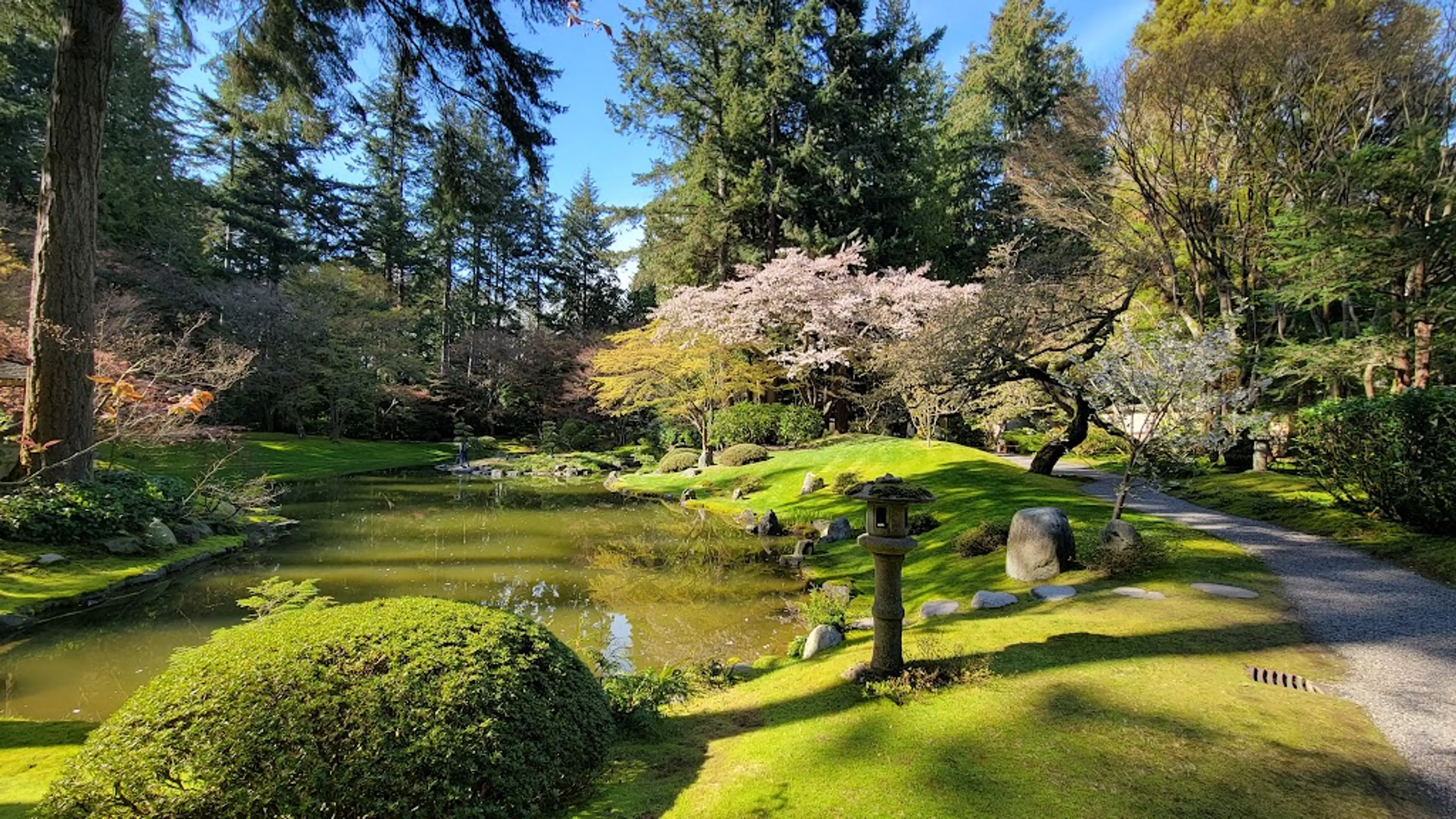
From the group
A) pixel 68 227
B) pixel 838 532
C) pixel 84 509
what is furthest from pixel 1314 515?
pixel 68 227

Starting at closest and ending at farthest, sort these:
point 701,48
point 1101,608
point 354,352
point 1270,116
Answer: point 1101,608 < point 1270,116 < point 701,48 < point 354,352

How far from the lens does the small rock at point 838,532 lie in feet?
31.6

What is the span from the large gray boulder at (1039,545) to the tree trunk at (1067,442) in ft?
17.1

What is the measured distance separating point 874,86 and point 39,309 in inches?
949

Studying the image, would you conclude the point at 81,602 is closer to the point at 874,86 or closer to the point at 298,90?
the point at 298,90

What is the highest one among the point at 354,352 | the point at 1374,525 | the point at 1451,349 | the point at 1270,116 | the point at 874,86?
the point at 874,86

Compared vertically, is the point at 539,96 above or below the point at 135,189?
below

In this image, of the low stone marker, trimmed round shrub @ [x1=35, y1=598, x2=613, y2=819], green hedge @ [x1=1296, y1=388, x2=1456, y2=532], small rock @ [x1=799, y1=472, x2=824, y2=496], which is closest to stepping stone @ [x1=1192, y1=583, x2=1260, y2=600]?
the low stone marker

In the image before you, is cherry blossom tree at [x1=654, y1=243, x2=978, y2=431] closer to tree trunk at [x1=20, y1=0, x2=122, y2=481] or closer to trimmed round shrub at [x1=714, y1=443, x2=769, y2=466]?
trimmed round shrub at [x1=714, y1=443, x2=769, y2=466]

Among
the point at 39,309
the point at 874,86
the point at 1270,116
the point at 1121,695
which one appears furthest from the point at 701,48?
the point at 1121,695

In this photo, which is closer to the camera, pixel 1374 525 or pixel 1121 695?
pixel 1121 695

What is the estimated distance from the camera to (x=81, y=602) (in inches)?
258

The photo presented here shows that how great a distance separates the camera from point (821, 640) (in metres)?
4.96

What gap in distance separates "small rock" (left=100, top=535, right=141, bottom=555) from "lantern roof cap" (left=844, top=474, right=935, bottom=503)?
30.7 ft
